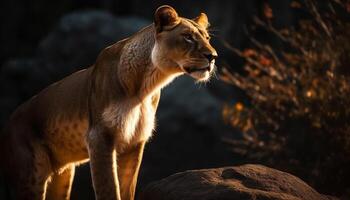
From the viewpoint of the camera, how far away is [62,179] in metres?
8.34

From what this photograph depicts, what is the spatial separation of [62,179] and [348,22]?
4093 millimetres

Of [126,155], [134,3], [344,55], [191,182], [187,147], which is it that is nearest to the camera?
[191,182]

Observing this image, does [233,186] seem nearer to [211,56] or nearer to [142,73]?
[211,56]

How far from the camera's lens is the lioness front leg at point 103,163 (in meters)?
7.23

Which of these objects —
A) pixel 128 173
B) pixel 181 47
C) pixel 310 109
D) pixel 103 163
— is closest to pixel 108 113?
pixel 103 163

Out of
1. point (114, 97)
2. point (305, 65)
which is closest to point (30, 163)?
point (114, 97)

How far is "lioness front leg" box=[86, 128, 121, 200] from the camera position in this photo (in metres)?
7.23

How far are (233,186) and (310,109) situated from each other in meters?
3.35

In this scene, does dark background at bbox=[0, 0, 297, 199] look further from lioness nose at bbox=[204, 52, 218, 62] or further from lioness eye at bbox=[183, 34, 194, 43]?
lioness nose at bbox=[204, 52, 218, 62]

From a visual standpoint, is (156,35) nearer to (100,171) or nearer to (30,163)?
(100,171)

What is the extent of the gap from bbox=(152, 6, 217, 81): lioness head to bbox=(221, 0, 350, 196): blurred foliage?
259cm

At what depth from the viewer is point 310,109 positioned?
32.0ft

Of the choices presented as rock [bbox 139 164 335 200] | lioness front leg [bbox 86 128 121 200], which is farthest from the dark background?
rock [bbox 139 164 335 200]

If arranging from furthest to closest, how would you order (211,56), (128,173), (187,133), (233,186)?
(187,133) → (128,173) → (211,56) → (233,186)
